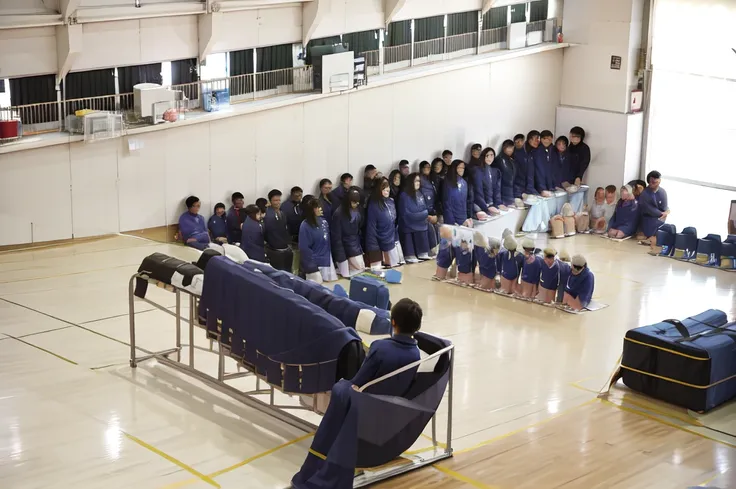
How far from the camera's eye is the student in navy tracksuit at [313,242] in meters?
14.9

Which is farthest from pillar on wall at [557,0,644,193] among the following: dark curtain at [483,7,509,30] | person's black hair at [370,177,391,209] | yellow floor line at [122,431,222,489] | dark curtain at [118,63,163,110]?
yellow floor line at [122,431,222,489]

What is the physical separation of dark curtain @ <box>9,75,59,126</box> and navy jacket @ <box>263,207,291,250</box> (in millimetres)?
3228

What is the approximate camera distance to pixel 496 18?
18984mm

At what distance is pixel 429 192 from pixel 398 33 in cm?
A: 268

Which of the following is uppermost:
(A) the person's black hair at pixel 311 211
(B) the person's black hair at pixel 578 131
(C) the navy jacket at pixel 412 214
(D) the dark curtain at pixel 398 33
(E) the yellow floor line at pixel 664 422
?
(D) the dark curtain at pixel 398 33

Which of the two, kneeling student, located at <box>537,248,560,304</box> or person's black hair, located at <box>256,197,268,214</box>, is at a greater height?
person's black hair, located at <box>256,197,268,214</box>

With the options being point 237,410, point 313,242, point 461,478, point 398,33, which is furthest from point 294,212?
point 461,478

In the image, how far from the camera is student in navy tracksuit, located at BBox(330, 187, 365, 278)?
1552cm

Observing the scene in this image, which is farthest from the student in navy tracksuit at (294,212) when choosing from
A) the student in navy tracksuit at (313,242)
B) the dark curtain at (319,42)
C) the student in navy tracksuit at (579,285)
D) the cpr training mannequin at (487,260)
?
the student in navy tracksuit at (579,285)

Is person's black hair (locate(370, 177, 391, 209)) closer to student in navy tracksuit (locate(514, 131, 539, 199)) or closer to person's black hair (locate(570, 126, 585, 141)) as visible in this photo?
student in navy tracksuit (locate(514, 131, 539, 199))

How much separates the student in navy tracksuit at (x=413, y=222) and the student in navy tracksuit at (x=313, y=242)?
1.73 m

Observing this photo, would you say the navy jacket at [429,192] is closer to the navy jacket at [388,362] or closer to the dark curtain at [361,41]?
the dark curtain at [361,41]

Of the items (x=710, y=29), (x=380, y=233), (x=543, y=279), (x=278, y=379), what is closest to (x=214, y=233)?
(x=380, y=233)

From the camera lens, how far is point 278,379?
788cm
